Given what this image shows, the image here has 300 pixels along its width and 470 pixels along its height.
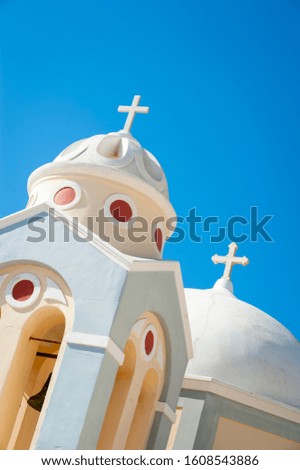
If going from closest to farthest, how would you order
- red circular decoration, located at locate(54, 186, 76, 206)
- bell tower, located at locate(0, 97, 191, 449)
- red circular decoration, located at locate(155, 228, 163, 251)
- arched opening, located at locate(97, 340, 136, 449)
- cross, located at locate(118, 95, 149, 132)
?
bell tower, located at locate(0, 97, 191, 449)
arched opening, located at locate(97, 340, 136, 449)
red circular decoration, located at locate(54, 186, 76, 206)
red circular decoration, located at locate(155, 228, 163, 251)
cross, located at locate(118, 95, 149, 132)

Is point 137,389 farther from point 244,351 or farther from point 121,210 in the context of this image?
point 244,351

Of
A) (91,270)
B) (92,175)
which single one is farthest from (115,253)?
(92,175)

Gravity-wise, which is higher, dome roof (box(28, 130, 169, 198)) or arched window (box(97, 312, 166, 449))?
dome roof (box(28, 130, 169, 198))

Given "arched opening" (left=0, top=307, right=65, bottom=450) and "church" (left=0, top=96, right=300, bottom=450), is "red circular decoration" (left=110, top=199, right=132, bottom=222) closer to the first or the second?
"church" (left=0, top=96, right=300, bottom=450)

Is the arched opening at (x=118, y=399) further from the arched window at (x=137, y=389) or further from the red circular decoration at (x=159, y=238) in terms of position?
the red circular decoration at (x=159, y=238)

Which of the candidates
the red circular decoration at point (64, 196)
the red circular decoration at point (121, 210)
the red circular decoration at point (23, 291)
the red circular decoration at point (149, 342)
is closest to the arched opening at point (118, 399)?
the red circular decoration at point (149, 342)

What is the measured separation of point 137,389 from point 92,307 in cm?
191

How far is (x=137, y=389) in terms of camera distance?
9.69 metres

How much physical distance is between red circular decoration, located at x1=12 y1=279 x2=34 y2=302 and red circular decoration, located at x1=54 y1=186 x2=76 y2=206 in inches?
70.8

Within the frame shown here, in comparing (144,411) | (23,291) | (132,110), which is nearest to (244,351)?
(144,411)

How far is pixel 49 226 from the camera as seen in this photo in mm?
9133

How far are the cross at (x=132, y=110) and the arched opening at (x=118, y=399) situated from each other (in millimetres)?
4553

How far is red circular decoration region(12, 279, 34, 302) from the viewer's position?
350 inches

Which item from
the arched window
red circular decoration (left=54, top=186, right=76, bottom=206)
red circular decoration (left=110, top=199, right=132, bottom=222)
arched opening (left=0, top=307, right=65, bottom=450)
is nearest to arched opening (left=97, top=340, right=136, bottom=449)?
the arched window
